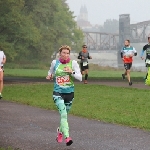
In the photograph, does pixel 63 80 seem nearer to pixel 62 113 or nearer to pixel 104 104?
pixel 62 113

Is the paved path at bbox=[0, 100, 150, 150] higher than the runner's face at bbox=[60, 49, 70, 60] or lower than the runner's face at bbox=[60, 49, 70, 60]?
lower

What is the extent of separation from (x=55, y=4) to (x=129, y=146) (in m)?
62.3

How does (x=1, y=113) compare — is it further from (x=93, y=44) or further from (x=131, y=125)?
(x=93, y=44)

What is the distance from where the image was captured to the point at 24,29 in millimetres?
42344

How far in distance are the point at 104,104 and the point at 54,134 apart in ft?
17.7

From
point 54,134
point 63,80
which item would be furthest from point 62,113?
point 54,134

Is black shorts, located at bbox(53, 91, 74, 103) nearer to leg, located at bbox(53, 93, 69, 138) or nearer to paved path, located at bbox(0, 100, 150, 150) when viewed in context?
leg, located at bbox(53, 93, 69, 138)

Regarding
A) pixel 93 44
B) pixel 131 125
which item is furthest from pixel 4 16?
pixel 93 44

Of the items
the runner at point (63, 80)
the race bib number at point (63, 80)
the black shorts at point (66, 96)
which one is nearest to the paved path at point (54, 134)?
the runner at point (63, 80)

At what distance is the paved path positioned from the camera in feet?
25.0

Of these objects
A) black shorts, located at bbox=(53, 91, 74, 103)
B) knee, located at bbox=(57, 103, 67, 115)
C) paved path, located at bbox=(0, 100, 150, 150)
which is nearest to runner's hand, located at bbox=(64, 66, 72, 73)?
black shorts, located at bbox=(53, 91, 74, 103)

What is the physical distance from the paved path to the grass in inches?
24.0

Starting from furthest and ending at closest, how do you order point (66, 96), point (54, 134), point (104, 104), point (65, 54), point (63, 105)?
point (104, 104) < point (54, 134) < point (66, 96) < point (63, 105) < point (65, 54)

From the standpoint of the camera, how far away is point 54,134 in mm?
8828
